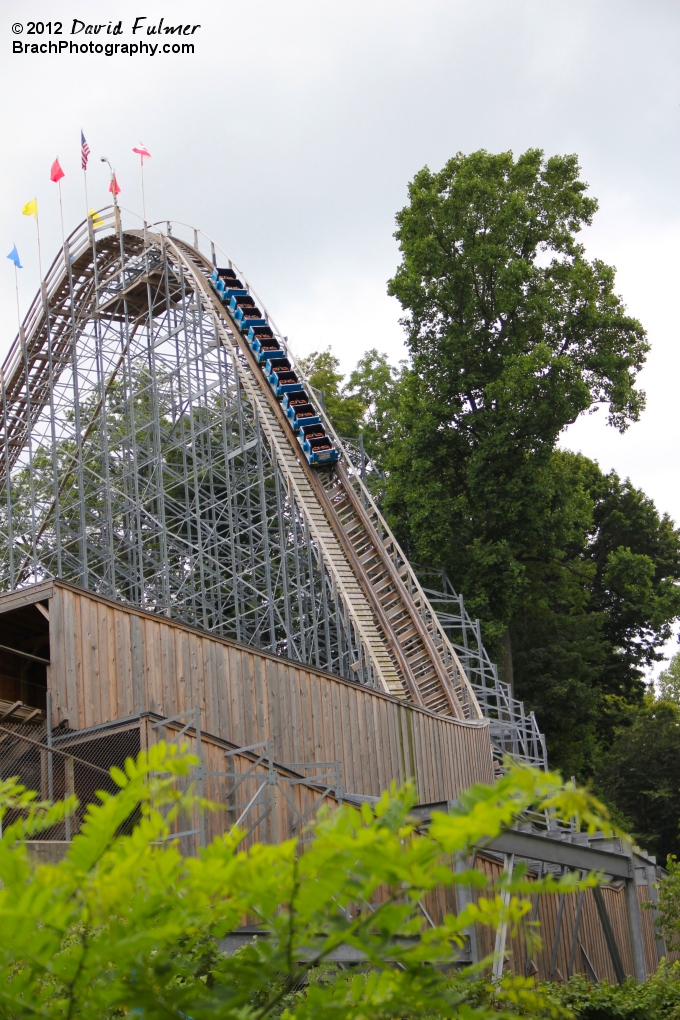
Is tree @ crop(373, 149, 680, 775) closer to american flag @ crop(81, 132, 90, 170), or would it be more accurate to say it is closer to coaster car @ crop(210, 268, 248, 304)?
coaster car @ crop(210, 268, 248, 304)

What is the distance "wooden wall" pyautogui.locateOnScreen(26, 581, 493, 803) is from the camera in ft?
43.0

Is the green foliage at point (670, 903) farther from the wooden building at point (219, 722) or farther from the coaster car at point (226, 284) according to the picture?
the coaster car at point (226, 284)

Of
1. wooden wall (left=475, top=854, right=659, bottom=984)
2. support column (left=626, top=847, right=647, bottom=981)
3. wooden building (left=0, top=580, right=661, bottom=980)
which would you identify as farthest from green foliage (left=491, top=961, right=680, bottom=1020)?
wooden wall (left=475, top=854, right=659, bottom=984)

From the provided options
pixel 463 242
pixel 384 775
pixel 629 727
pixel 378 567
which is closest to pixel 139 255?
pixel 463 242

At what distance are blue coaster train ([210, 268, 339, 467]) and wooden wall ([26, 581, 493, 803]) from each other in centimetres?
1161

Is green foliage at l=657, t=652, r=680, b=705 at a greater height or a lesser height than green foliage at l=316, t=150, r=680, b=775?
lesser

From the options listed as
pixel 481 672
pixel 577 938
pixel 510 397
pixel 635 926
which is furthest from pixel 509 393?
pixel 635 926

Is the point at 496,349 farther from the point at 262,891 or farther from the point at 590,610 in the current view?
the point at 262,891

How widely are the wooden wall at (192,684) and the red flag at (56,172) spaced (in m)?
19.8

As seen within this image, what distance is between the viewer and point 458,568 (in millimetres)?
29594

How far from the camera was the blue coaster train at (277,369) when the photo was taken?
2584 cm

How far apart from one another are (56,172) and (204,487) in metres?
10.1

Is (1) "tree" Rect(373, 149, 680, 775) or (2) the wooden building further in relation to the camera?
(1) "tree" Rect(373, 149, 680, 775)

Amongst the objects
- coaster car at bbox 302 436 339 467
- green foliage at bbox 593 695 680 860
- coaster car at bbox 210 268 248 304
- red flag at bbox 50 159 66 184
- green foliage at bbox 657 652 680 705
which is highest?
red flag at bbox 50 159 66 184
